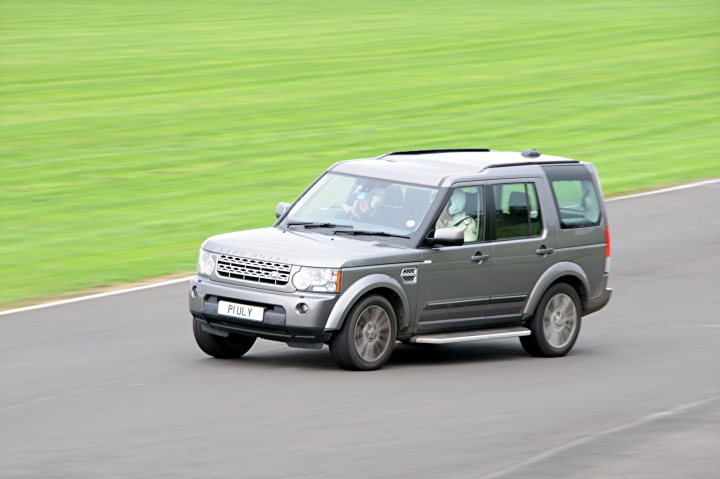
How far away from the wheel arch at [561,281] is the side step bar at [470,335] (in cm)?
19

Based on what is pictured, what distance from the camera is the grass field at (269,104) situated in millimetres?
22359

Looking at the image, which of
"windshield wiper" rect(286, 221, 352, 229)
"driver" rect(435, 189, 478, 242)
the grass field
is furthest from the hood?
the grass field

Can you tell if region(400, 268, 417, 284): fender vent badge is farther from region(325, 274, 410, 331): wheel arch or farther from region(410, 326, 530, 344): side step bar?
region(410, 326, 530, 344): side step bar

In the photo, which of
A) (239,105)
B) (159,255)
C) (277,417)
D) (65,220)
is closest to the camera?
(277,417)

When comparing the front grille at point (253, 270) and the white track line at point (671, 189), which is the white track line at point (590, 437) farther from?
the white track line at point (671, 189)

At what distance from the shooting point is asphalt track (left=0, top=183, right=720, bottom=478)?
29.6 ft

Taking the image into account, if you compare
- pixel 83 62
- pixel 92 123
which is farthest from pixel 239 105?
pixel 83 62

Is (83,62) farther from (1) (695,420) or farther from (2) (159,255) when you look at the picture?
(1) (695,420)

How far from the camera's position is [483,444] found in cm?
962

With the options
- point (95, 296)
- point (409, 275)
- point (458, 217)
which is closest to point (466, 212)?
point (458, 217)

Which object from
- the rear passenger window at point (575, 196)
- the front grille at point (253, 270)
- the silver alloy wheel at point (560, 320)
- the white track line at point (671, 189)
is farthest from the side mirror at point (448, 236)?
the white track line at point (671, 189)

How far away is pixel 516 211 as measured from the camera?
1327cm

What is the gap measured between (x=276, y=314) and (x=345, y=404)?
1332mm

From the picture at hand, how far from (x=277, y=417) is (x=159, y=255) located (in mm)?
9102
